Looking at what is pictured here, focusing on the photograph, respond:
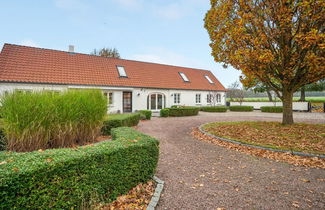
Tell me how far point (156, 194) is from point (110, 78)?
15372 millimetres

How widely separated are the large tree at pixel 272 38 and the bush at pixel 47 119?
7023 millimetres

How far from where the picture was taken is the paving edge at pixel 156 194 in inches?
101

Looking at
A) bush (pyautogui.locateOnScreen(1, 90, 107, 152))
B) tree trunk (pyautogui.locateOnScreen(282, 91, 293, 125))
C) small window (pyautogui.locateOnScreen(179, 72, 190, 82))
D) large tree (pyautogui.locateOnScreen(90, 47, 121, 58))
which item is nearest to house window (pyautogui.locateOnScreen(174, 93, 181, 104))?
small window (pyautogui.locateOnScreen(179, 72, 190, 82))

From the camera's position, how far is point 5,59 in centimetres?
1334

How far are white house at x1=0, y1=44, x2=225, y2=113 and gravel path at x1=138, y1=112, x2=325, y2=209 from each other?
10282mm

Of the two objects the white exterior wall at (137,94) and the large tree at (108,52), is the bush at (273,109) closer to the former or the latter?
the white exterior wall at (137,94)

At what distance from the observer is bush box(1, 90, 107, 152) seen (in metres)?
3.80

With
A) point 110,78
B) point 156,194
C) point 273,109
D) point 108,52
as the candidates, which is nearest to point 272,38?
point 156,194

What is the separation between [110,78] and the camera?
16609 millimetres

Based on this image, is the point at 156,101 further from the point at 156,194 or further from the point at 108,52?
the point at 108,52

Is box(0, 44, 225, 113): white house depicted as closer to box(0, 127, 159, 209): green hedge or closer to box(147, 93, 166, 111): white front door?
box(147, 93, 166, 111): white front door

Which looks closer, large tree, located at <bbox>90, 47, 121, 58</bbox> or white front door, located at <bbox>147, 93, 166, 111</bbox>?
white front door, located at <bbox>147, 93, 166, 111</bbox>

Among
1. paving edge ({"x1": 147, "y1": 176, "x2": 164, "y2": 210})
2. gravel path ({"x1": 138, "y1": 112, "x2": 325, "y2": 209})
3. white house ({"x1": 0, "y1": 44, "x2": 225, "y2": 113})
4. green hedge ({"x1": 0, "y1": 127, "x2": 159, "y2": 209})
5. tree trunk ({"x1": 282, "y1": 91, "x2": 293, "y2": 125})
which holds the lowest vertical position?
gravel path ({"x1": 138, "y1": 112, "x2": 325, "y2": 209})

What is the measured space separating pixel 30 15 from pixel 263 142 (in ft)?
50.6
